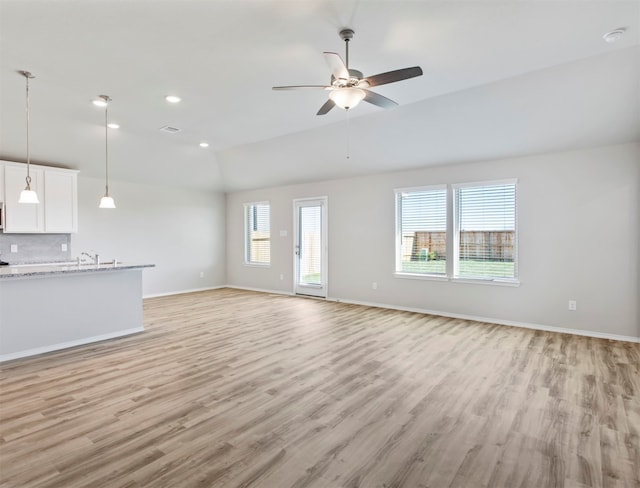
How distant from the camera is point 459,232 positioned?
587 centimetres

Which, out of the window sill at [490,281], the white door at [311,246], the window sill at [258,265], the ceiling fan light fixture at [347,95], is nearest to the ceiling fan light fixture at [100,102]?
the ceiling fan light fixture at [347,95]

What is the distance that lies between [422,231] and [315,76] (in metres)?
3.57

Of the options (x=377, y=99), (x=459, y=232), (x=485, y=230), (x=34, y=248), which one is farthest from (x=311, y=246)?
(x=34, y=248)

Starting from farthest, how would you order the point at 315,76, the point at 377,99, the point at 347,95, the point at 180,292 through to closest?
1. the point at 180,292
2. the point at 315,76
3. the point at 377,99
4. the point at 347,95

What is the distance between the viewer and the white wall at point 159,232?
7031 mm

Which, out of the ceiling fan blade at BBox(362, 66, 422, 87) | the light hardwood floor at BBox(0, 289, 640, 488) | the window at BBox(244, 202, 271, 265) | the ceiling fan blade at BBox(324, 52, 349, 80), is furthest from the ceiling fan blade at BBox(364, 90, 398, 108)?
the window at BBox(244, 202, 271, 265)

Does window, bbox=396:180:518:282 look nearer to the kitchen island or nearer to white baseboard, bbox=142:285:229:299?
the kitchen island

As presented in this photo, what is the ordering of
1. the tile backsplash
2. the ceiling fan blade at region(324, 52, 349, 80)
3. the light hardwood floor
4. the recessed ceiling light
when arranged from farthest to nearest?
the tile backsplash, the recessed ceiling light, the ceiling fan blade at region(324, 52, 349, 80), the light hardwood floor

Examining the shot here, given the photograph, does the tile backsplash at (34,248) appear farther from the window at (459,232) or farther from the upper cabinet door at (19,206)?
the window at (459,232)

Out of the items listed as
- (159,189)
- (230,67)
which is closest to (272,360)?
(230,67)

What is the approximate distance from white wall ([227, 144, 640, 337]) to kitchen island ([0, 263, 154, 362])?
4.14 metres

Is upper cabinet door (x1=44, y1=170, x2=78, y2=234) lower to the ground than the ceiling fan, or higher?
lower

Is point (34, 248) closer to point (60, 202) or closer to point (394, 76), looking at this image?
point (60, 202)

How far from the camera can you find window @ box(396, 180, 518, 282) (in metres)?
5.43
